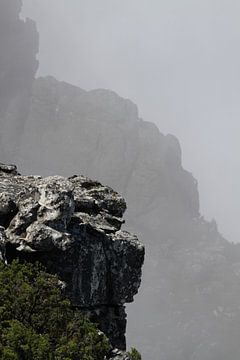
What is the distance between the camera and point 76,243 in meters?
32.9

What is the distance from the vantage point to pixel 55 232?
30.3m

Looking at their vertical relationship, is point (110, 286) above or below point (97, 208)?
below

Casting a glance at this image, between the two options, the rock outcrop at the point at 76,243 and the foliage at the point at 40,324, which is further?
the rock outcrop at the point at 76,243

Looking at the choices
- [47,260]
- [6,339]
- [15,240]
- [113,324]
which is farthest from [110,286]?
[6,339]

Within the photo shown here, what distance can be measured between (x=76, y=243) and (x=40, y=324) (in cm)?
982

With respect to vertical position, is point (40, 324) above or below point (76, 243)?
below

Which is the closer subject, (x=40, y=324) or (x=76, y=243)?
(x=40, y=324)

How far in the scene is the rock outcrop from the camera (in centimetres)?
3022

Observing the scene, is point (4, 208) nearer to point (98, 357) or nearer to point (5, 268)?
point (5, 268)

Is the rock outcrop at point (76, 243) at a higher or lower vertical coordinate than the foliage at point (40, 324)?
higher

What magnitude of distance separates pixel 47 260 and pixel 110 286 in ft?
20.4

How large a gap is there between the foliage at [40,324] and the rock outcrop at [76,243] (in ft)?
10.2

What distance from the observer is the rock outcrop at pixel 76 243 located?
30.2 m

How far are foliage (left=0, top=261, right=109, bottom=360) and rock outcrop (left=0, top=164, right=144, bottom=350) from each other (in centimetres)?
312
